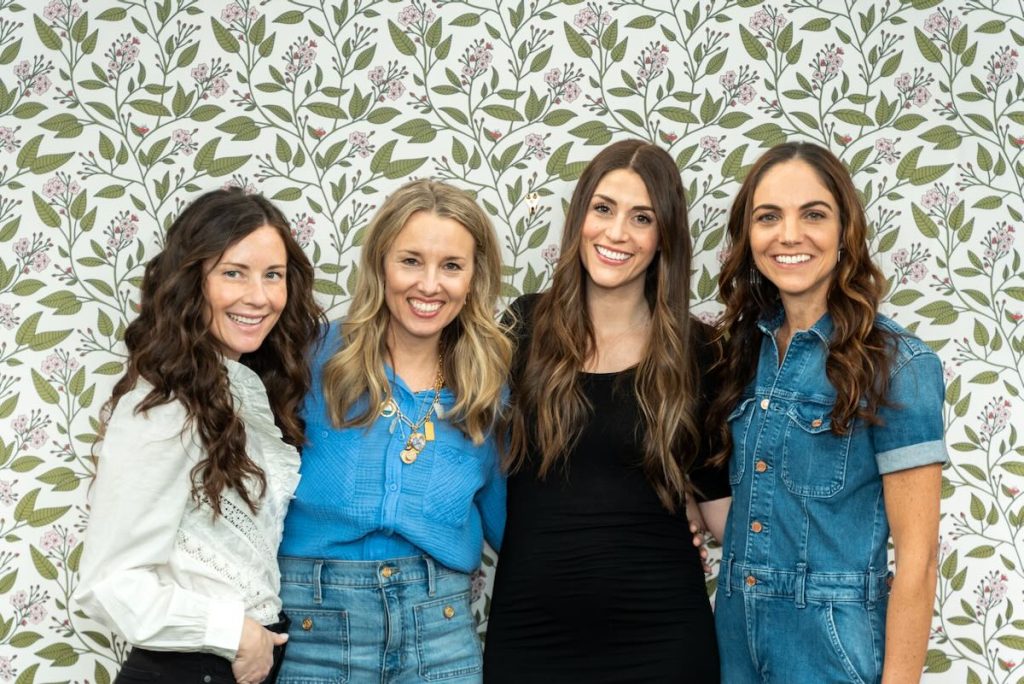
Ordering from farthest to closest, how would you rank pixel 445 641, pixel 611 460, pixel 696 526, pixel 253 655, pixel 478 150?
pixel 478 150, pixel 696 526, pixel 611 460, pixel 445 641, pixel 253 655

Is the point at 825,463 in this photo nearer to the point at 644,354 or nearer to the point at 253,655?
the point at 644,354

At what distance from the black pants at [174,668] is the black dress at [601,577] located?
2.07 ft

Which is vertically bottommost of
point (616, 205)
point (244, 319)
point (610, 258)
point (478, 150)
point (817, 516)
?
point (817, 516)

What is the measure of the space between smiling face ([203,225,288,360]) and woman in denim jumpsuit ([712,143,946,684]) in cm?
105

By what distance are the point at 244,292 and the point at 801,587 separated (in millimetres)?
1287

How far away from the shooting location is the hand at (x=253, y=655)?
186 centimetres

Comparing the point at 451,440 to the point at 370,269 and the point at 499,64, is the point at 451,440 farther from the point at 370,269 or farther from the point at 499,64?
the point at 499,64

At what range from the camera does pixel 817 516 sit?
1.94 metres

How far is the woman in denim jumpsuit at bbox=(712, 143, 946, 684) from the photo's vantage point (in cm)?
186

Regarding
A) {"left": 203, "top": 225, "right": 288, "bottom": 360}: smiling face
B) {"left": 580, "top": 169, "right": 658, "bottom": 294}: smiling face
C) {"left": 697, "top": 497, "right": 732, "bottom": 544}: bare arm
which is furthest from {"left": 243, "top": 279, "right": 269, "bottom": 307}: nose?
{"left": 697, "top": 497, "right": 732, "bottom": 544}: bare arm

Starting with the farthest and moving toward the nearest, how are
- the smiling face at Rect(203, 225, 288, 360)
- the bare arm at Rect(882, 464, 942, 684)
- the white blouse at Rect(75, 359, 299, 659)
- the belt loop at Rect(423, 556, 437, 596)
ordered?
1. the belt loop at Rect(423, 556, 437, 596)
2. the smiling face at Rect(203, 225, 288, 360)
3. the bare arm at Rect(882, 464, 942, 684)
4. the white blouse at Rect(75, 359, 299, 659)

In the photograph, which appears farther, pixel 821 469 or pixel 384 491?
pixel 384 491

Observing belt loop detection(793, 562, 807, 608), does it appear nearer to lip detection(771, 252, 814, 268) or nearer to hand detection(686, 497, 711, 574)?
hand detection(686, 497, 711, 574)

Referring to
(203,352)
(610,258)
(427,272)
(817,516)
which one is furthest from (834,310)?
(203,352)
